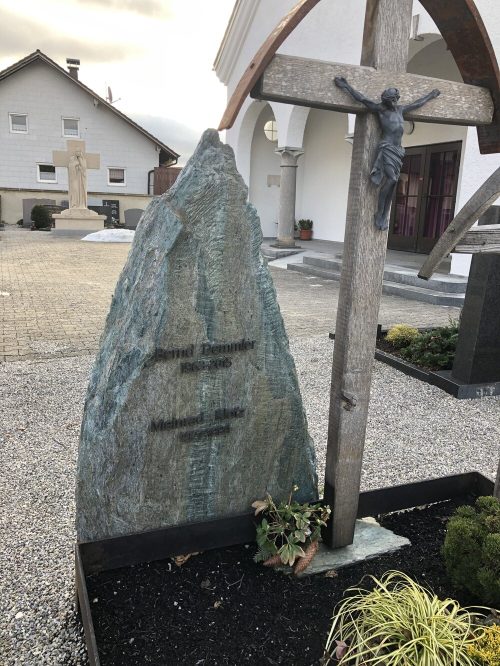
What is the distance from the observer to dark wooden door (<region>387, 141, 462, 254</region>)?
14141mm

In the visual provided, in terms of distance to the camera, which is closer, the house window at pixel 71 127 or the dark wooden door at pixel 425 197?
the dark wooden door at pixel 425 197

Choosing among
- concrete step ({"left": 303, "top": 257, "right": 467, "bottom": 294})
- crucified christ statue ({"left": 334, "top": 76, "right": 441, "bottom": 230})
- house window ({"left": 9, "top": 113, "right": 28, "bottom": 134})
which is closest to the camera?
crucified christ statue ({"left": 334, "top": 76, "right": 441, "bottom": 230})

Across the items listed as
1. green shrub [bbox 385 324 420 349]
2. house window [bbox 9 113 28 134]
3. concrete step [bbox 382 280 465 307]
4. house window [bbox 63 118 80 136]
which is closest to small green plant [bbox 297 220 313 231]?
concrete step [bbox 382 280 465 307]

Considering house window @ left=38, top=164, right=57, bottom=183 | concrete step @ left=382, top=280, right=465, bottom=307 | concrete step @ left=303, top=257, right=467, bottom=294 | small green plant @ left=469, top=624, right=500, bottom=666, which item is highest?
house window @ left=38, top=164, right=57, bottom=183

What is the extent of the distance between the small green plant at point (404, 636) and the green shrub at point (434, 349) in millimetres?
3868

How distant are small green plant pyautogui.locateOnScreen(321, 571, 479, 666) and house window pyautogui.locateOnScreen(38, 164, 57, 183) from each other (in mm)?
32745

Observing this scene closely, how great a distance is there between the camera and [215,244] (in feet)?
6.99

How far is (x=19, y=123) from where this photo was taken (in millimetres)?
30719

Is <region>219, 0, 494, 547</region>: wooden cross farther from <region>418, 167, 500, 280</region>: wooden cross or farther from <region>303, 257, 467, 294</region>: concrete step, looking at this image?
<region>303, 257, 467, 294</region>: concrete step

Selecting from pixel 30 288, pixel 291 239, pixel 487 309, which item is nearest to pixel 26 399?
pixel 487 309

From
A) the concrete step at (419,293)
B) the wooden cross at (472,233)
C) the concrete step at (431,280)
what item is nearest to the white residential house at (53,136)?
the concrete step at (419,293)

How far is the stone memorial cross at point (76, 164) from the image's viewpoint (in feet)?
77.8

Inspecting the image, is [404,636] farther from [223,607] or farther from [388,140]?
[388,140]

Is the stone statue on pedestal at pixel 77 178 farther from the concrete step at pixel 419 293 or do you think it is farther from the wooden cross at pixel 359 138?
the wooden cross at pixel 359 138
